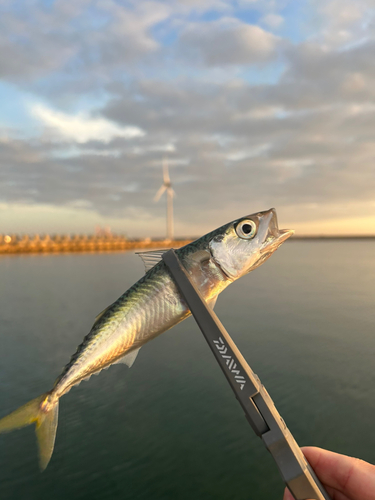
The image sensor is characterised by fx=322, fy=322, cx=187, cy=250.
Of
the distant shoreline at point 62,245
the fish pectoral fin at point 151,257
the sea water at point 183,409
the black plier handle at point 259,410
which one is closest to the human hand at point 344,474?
the black plier handle at point 259,410

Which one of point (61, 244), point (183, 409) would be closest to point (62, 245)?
point (61, 244)

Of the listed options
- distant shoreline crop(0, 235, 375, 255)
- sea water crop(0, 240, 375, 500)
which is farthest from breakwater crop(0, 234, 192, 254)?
sea water crop(0, 240, 375, 500)

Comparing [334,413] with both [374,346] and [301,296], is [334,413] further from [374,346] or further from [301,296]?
[301,296]

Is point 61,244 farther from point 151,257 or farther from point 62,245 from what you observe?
point 151,257

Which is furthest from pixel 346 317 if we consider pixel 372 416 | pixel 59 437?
pixel 59 437

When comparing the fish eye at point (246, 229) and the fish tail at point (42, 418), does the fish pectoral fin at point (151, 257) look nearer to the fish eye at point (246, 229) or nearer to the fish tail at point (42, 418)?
the fish eye at point (246, 229)

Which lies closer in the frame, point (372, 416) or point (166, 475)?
point (166, 475)

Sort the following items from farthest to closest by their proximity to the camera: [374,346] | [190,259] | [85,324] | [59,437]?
[85,324]
[374,346]
[59,437]
[190,259]
